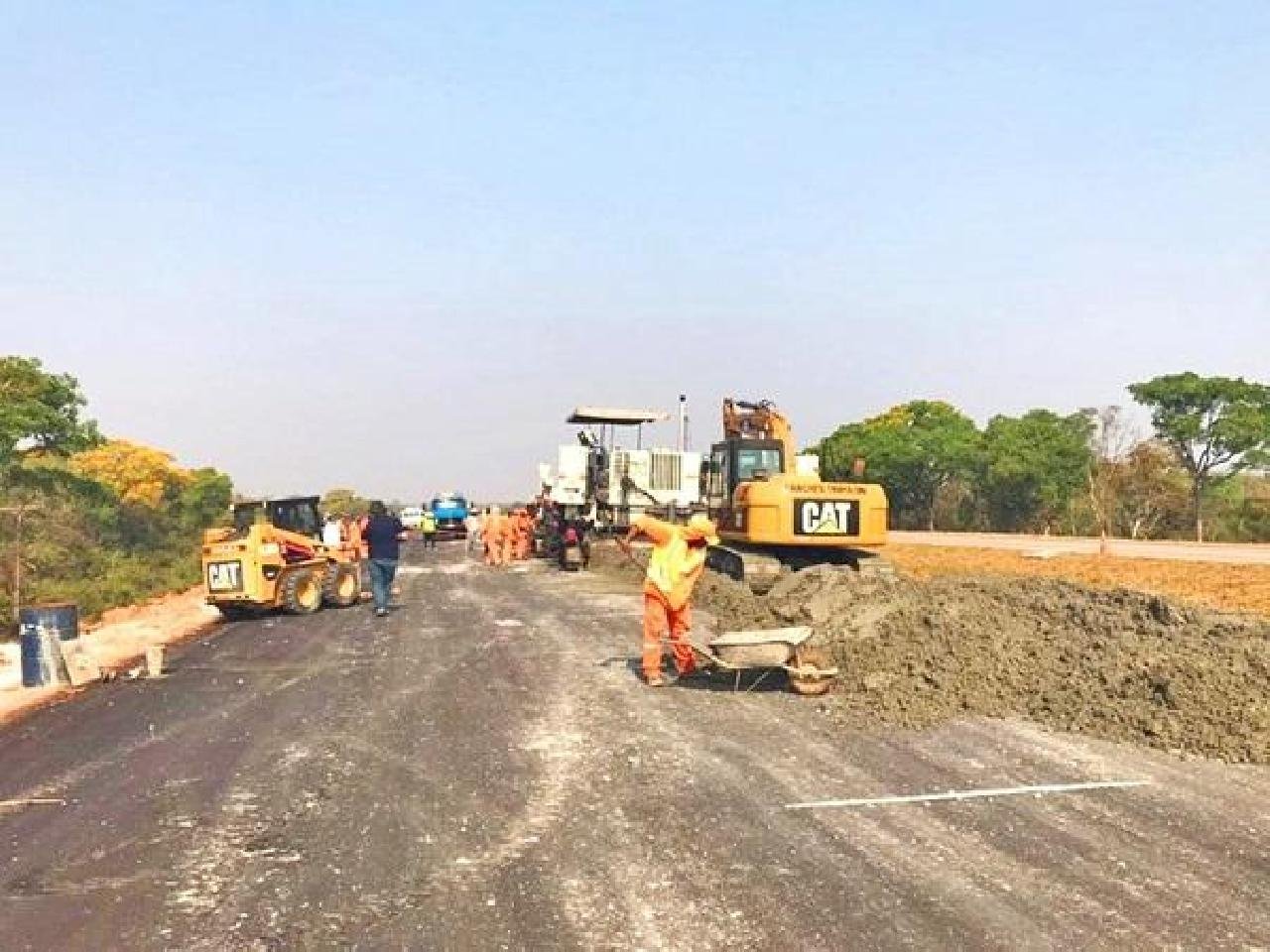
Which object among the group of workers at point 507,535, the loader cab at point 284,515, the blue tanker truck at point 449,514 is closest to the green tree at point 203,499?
the blue tanker truck at point 449,514

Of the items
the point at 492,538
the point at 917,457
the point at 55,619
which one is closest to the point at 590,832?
the point at 55,619

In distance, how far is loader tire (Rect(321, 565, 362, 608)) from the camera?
17.9 m

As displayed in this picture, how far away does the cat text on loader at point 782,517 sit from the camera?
15.6 metres

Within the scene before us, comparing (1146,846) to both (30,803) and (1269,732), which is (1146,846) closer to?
(1269,732)

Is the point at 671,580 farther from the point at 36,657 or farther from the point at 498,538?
the point at 498,538

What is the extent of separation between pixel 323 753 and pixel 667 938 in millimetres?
4135

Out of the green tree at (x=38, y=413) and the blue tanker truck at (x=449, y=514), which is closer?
the green tree at (x=38, y=413)

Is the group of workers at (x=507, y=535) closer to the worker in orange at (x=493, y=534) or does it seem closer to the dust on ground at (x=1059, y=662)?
the worker in orange at (x=493, y=534)

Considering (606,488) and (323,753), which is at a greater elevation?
(606,488)

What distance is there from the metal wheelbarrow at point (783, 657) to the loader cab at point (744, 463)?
8.08 meters

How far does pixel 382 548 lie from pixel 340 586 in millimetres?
2290

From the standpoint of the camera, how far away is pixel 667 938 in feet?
14.7

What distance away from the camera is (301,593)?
17.2 meters

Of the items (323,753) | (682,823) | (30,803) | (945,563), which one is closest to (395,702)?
(323,753)
